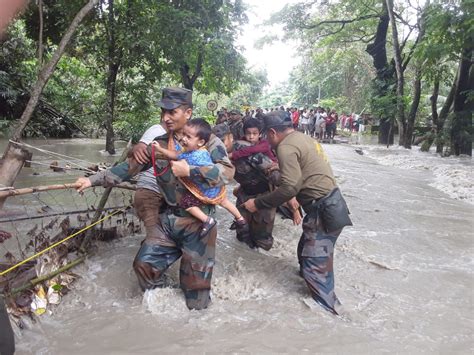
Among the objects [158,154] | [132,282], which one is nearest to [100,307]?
[132,282]

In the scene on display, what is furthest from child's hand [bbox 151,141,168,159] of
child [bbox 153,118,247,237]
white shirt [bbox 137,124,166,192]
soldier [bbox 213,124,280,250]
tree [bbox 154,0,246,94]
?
tree [bbox 154,0,246,94]

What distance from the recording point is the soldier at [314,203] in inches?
150

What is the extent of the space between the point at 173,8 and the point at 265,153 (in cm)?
651

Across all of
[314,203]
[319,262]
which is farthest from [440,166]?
[319,262]

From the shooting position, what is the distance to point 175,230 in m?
3.57

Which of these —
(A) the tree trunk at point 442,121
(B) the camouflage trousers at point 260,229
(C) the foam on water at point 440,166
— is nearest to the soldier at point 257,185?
(B) the camouflage trousers at point 260,229

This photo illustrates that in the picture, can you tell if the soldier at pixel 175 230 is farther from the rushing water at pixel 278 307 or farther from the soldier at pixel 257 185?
the soldier at pixel 257 185

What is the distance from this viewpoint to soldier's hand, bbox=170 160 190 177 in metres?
3.28

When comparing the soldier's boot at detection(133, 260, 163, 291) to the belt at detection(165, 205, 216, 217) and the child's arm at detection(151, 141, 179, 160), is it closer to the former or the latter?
the belt at detection(165, 205, 216, 217)

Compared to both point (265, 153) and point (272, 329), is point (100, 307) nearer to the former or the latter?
point (272, 329)

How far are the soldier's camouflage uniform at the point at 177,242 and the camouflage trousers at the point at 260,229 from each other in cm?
163

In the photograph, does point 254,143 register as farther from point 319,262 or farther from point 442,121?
point 442,121

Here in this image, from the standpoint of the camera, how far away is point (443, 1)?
45.5 ft

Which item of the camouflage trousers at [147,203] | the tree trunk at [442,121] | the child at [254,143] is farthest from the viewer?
the tree trunk at [442,121]
